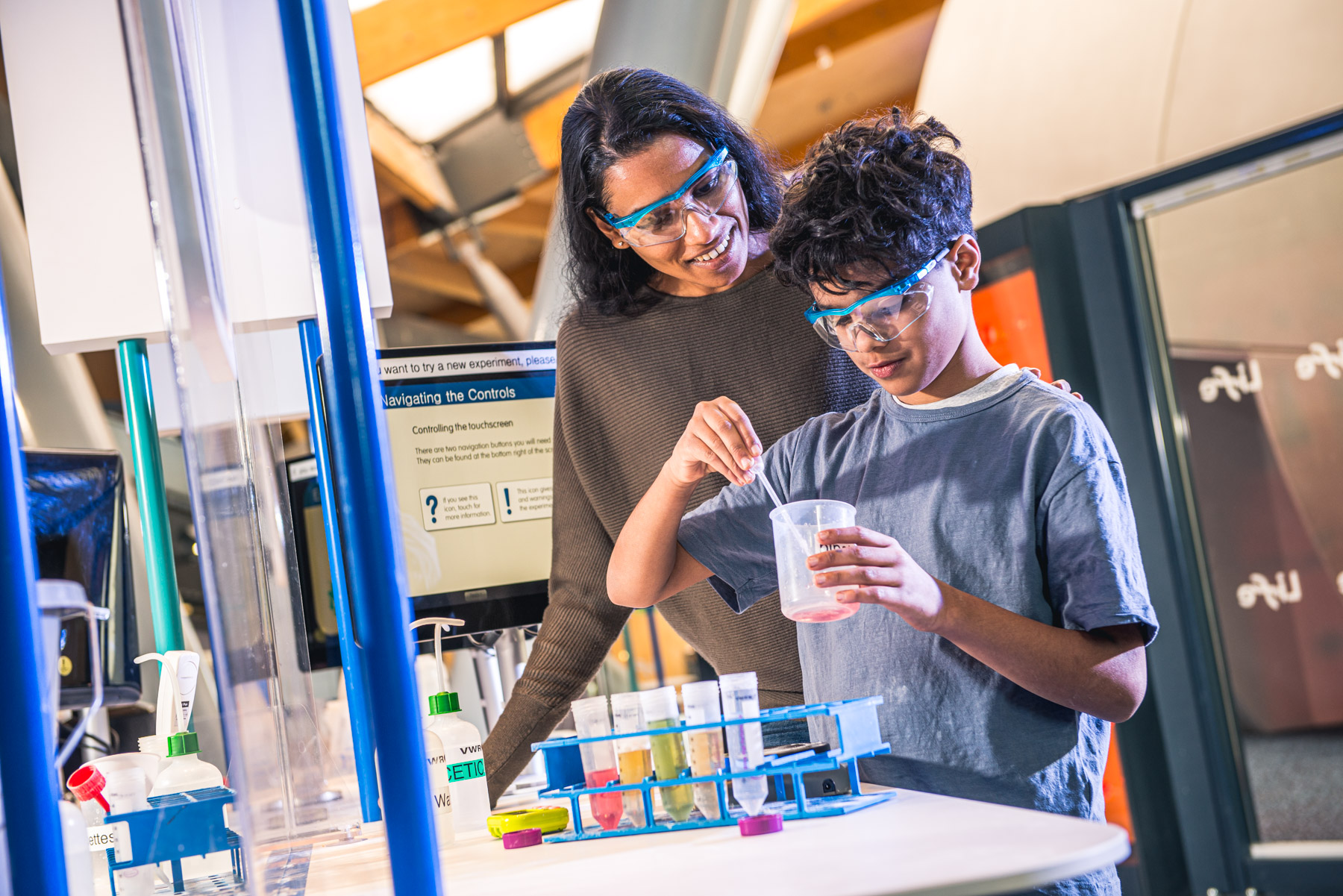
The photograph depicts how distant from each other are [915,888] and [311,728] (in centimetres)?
95

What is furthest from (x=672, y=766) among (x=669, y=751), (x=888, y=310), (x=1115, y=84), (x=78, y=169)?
(x=1115, y=84)

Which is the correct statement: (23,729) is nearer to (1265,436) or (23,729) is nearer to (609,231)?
(609,231)

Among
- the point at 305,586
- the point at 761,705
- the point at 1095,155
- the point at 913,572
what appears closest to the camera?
the point at 913,572

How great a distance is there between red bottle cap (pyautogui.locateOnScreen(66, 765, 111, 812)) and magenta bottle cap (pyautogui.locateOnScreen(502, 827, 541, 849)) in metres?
0.51

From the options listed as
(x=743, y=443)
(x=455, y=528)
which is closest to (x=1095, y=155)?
(x=455, y=528)

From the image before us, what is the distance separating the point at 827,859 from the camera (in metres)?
0.93

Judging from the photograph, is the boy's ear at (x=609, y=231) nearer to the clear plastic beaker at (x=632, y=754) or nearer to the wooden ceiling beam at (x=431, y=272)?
the clear plastic beaker at (x=632, y=754)

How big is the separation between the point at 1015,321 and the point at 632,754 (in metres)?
2.96

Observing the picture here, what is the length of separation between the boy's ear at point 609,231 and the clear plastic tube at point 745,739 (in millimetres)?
824

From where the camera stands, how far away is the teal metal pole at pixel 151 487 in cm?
200

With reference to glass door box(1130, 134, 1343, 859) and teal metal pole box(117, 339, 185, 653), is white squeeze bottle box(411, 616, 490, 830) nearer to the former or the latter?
teal metal pole box(117, 339, 185, 653)

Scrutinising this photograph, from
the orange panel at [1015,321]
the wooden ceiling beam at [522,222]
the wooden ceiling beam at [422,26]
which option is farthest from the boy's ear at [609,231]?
the wooden ceiling beam at [522,222]

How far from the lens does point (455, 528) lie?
221 centimetres

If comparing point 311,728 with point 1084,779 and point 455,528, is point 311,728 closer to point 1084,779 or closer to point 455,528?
point 455,528
